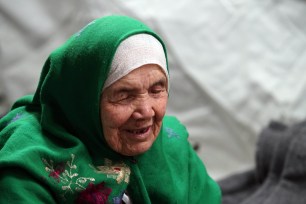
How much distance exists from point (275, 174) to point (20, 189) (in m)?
0.91

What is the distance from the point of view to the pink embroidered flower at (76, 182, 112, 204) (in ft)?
2.80

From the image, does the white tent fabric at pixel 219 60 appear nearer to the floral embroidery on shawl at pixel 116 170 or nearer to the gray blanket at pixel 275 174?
the gray blanket at pixel 275 174

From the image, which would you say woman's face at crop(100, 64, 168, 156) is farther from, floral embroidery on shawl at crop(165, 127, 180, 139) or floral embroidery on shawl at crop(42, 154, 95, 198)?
floral embroidery on shawl at crop(165, 127, 180, 139)

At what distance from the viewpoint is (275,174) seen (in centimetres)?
149

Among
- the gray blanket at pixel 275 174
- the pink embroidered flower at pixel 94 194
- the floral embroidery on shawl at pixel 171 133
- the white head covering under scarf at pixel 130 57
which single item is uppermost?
the white head covering under scarf at pixel 130 57

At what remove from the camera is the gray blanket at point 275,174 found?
141 centimetres

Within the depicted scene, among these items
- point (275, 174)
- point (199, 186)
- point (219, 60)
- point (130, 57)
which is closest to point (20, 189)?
point (130, 57)

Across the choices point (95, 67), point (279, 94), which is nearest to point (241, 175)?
point (279, 94)

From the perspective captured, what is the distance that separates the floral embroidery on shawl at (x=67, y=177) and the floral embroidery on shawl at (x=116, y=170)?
0.03 meters

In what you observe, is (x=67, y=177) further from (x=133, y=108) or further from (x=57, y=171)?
(x=133, y=108)

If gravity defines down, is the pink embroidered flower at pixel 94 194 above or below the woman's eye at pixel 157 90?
below

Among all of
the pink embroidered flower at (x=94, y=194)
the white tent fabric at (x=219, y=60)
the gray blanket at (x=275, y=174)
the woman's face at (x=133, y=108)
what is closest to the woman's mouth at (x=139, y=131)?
the woman's face at (x=133, y=108)

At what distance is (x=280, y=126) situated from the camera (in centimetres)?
158

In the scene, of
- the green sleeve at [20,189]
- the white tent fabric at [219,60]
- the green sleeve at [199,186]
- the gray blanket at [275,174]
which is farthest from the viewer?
the white tent fabric at [219,60]
